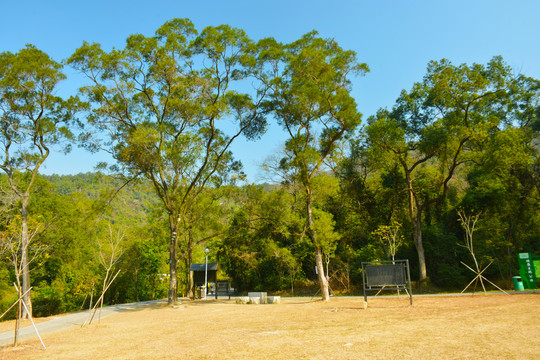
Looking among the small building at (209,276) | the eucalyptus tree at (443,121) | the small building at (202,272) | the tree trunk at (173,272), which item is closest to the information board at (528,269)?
the eucalyptus tree at (443,121)

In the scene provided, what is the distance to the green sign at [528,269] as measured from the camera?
49.2ft

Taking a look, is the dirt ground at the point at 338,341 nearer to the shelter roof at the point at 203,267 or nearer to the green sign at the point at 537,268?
the green sign at the point at 537,268

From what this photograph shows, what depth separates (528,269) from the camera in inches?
594

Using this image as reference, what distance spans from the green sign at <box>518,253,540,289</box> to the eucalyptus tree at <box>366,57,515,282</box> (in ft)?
21.2

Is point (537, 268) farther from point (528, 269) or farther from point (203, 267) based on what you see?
point (203, 267)

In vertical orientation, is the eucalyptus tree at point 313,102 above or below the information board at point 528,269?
above

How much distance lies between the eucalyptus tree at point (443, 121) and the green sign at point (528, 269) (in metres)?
6.45

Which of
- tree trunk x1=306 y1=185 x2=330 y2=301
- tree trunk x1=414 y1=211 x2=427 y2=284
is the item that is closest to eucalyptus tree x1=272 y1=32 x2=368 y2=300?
tree trunk x1=306 y1=185 x2=330 y2=301

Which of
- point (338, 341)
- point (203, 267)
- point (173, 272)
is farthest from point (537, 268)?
point (203, 267)

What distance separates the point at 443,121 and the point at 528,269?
908 centimetres

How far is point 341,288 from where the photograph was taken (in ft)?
78.2

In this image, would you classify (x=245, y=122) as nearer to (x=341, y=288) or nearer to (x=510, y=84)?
(x=341, y=288)

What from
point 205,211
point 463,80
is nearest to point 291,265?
point 205,211

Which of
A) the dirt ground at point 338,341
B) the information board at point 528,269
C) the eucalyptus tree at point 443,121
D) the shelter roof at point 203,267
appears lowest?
the dirt ground at point 338,341
